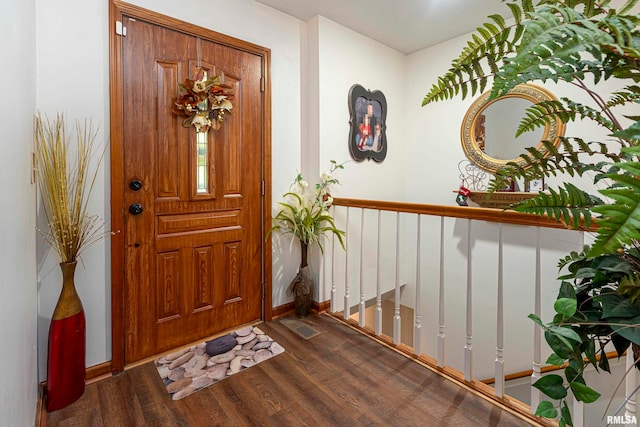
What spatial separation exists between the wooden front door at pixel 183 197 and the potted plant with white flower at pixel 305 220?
0.25 m

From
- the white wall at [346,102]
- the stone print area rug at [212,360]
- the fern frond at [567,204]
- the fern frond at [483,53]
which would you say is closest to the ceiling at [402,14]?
the white wall at [346,102]

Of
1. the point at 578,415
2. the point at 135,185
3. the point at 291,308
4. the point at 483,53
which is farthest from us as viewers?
the point at 291,308

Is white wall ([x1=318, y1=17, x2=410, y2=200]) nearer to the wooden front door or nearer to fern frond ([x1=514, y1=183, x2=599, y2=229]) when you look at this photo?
the wooden front door

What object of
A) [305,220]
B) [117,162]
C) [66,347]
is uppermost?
[117,162]

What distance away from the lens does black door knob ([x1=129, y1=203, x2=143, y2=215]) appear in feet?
6.23

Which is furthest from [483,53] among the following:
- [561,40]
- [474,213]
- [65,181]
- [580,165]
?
[65,181]

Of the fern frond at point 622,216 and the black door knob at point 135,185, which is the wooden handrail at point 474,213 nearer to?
the fern frond at point 622,216

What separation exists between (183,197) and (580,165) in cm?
209

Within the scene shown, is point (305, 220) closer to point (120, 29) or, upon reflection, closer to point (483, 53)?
point (120, 29)

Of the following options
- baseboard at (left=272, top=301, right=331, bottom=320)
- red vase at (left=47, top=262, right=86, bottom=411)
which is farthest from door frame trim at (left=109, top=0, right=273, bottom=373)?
baseboard at (left=272, top=301, right=331, bottom=320)

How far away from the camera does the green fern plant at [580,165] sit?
1.34 ft

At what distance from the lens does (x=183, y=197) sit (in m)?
2.12

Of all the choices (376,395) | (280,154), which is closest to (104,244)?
(280,154)

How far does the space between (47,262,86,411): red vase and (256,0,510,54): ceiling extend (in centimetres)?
238
